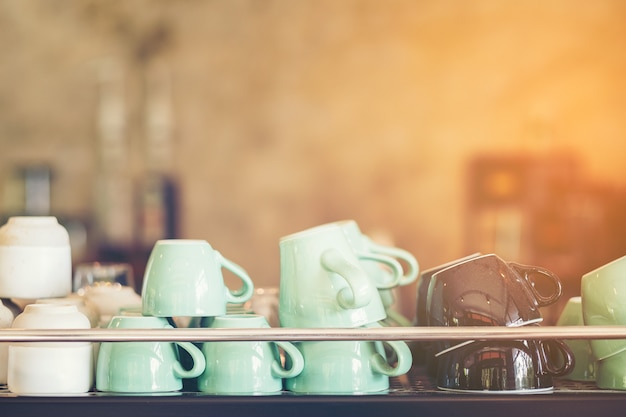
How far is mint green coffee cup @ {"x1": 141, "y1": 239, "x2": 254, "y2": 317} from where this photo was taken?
0.78m

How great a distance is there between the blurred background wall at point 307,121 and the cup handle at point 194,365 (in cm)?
221

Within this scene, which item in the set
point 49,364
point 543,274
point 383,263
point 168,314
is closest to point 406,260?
point 383,263

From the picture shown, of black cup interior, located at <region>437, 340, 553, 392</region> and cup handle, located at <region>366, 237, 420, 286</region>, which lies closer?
black cup interior, located at <region>437, 340, 553, 392</region>

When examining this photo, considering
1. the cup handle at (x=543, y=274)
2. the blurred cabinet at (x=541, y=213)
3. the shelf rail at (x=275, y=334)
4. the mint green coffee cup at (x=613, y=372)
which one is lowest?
the mint green coffee cup at (x=613, y=372)

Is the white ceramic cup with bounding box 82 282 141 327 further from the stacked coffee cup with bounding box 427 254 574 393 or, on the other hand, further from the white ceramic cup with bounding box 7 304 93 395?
the stacked coffee cup with bounding box 427 254 574 393

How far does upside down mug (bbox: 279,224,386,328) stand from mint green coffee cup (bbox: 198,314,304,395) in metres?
0.04

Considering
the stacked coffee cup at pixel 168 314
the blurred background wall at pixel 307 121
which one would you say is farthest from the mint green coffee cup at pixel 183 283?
the blurred background wall at pixel 307 121

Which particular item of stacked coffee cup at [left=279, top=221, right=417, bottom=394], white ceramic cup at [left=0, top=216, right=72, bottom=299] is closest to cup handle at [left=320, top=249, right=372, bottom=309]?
stacked coffee cup at [left=279, top=221, right=417, bottom=394]

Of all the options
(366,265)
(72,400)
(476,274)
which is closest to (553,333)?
(476,274)

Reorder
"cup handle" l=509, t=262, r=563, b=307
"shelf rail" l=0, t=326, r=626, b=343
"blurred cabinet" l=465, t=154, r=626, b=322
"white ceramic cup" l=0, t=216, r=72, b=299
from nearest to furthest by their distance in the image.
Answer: "shelf rail" l=0, t=326, r=626, b=343
"cup handle" l=509, t=262, r=563, b=307
"white ceramic cup" l=0, t=216, r=72, b=299
"blurred cabinet" l=465, t=154, r=626, b=322

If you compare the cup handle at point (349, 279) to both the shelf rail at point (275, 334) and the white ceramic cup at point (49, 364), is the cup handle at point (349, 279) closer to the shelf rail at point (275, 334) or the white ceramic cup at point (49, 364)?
the shelf rail at point (275, 334)

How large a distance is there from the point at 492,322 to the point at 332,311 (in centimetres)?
14

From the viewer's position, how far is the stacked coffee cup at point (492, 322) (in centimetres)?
73

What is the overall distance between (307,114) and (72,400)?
7.73 ft
